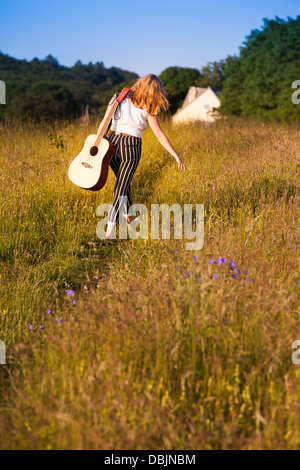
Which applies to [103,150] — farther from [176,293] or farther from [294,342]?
[294,342]

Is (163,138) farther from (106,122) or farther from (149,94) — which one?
(106,122)

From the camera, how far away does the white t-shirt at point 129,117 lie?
454 centimetres

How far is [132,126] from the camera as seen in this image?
458 centimetres

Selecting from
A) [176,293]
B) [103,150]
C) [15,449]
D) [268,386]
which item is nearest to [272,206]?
[103,150]

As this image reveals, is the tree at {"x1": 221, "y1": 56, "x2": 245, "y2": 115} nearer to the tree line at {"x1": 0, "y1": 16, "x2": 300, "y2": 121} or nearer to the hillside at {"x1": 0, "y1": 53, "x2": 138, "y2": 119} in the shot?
the tree line at {"x1": 0, "y1": 16, "x2": 300, "y2": 121}

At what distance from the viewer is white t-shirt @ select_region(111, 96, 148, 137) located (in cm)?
→ 454

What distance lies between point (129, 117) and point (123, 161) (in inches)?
20.2

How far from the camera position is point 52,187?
5238 millimetres

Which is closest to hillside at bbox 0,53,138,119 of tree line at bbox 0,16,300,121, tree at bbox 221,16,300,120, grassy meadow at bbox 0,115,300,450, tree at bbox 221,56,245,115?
tree line at bbox 0,16,300,121

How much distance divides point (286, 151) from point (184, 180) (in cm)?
209

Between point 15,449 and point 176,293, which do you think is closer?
point 15,449

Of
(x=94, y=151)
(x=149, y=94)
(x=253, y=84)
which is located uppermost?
(x=253, y=84)

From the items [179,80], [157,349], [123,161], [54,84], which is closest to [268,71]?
[123,161]
